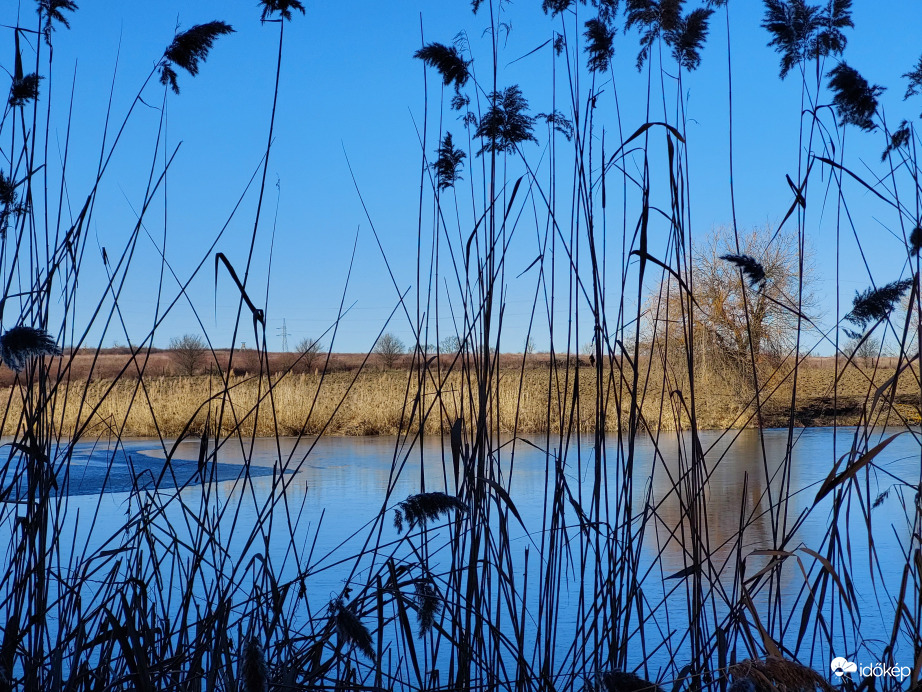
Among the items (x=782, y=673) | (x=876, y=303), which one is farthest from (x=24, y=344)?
(x=876, y=303)

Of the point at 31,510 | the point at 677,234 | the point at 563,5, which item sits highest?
the point at 563,5

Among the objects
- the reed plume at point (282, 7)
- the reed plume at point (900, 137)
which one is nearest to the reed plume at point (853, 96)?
the reed plume at point (900, 137)

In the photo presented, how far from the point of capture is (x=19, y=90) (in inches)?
53.6

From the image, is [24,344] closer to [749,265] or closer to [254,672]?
[254,672]

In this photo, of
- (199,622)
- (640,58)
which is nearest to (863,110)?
(640,58)

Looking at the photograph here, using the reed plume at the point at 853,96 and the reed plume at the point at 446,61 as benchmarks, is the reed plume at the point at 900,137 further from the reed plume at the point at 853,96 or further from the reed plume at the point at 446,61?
the reed plume at the point at 446,61

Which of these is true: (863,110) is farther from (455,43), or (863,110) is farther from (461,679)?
(461,679)

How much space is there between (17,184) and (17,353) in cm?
71

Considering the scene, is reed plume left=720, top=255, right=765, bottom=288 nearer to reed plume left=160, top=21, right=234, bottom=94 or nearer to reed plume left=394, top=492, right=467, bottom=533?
reed plume left=394, top=492, right=467, bottom=533

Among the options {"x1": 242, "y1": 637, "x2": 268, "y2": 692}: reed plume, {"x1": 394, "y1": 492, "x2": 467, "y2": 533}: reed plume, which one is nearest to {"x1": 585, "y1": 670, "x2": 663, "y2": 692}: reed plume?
{"x1": 394, "y1": 492, "x2": 467, "y2": 533}: reed plume

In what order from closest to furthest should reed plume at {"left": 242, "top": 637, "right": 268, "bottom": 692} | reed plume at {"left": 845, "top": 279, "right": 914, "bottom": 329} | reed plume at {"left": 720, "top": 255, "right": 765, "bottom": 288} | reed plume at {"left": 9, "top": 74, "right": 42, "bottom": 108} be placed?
reed plume at {"left": 242, "top": 637, "right": 268, "bottom": 692}, reed plume at {"left": 720, "top": 255, "right": 765, "bottom": 288}, reed plume at {"left": 845, "top": 279, "right": 914, "bottom": 329}, reed plume at {"left": 9, "top": 74, "right": 42, "bottom": 108}

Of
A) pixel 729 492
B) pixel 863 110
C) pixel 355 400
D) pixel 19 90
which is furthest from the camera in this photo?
pixel 355 400

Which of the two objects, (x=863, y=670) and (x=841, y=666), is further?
(x=863, y=670)

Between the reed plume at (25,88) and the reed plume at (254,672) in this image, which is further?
the reed plume at (25,88)
